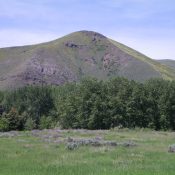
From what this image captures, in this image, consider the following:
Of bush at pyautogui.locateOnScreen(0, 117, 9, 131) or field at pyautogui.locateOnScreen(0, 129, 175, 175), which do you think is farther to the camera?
bush at pyautogui.locateOnScreen(0, 117, 9, 131)

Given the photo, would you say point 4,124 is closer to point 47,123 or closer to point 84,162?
point 47,123

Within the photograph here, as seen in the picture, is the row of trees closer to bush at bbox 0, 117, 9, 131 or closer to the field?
bush at bbox 0, 117, 9, 131

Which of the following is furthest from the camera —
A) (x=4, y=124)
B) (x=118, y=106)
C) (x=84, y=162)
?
(x=4, y=124)

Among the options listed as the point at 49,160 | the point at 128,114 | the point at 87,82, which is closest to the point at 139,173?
the point at 49,160

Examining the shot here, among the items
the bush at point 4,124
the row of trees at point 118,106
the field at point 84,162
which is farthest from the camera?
Result: the bush at point 4,124

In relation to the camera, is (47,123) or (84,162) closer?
(84,162)

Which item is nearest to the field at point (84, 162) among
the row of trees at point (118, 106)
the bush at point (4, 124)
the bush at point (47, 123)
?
the row of trees at point (118, 106)

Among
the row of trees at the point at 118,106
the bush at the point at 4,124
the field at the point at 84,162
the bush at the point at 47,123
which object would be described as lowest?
the bush at the point at 47,123

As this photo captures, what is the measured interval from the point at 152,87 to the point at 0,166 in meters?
81.7

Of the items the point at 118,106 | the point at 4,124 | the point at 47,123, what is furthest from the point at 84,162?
the point at 47,123

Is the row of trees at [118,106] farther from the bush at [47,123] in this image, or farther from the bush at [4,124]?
the bush at [47,123]

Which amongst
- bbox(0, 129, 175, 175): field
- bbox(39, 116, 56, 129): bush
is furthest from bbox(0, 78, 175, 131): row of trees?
bbox(0, 129, 175, 175): field

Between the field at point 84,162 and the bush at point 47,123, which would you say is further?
the bush at point 47,123

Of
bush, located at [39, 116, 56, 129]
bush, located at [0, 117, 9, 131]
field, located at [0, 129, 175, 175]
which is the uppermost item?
field, located at [0, 129, 175, 175]
